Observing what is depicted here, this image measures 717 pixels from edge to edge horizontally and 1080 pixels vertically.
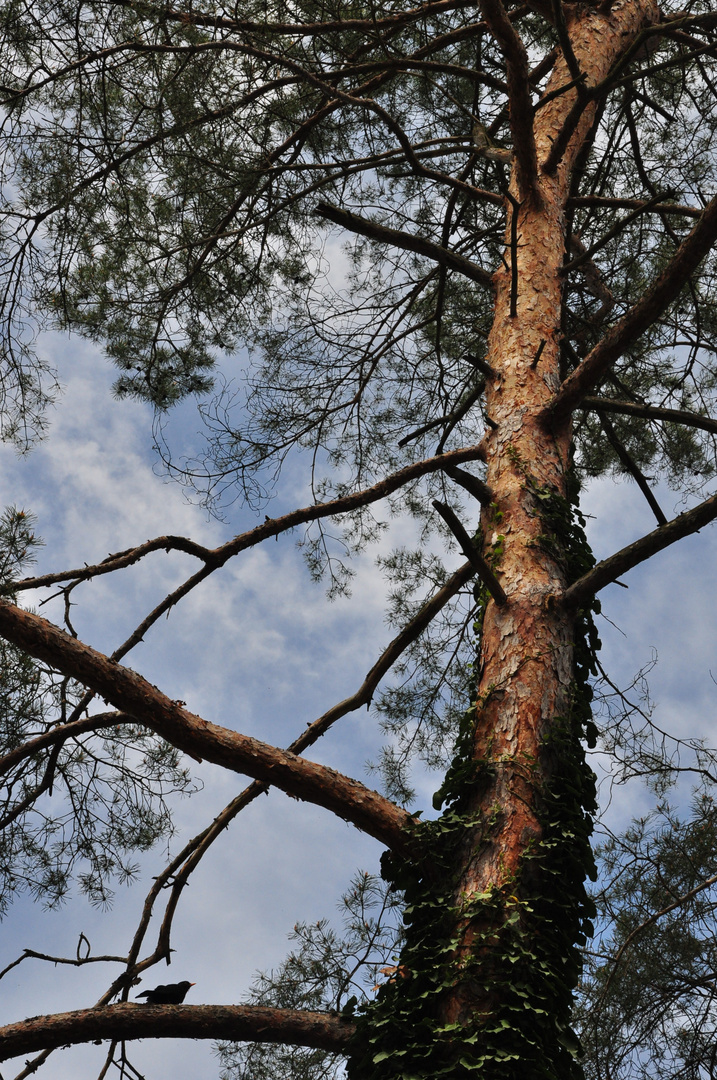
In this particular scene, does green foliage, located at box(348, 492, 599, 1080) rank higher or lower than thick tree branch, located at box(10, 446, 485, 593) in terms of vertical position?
lower

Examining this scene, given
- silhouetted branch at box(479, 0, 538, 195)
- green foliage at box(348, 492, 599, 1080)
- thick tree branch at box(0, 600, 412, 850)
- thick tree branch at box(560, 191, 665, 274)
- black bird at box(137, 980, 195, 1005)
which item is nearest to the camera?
green foliage at box(348, 492, 599, 1080)

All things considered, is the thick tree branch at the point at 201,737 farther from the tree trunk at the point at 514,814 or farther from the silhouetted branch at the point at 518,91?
the silhouetted branch at the point at 518,91

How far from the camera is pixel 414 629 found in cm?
370

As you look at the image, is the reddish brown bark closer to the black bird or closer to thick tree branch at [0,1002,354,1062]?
thick tree branch at [0,1002,354,1062]

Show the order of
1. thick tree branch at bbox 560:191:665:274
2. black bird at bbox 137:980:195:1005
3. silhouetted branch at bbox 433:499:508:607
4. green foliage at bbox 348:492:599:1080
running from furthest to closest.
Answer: thick tree branch at bbox 560:191:665:274, black bird at bbox 137:980:195:1005, silhouetted branch at bbox 433:499:508:607, green foliage at bbox 348:492:599:1080

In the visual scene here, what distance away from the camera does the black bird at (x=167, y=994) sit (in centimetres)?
297

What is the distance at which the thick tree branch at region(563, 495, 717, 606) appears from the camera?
2646 millimetres

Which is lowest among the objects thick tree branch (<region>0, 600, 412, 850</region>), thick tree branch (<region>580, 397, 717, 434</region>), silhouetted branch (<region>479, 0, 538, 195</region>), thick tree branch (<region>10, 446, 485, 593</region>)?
thick tree branch (<region>0, 600, 412, 850</region>)

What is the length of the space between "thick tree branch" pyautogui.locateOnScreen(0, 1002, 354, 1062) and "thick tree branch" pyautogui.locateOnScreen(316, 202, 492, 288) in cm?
291

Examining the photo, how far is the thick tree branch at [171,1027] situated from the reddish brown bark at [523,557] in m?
0.65

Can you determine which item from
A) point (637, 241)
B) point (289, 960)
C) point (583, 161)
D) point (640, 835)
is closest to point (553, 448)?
point (640, 835)

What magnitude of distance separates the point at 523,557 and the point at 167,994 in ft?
6.17

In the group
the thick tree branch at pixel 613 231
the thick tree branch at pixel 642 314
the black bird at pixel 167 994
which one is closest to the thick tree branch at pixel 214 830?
A: the black bird at pixel 167 994

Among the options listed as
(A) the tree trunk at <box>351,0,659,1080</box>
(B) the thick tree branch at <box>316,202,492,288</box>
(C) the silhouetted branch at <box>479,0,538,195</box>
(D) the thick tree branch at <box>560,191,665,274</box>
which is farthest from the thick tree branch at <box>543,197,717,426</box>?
(C) the silhouetted branch at <box>479,0,538,195</box>
